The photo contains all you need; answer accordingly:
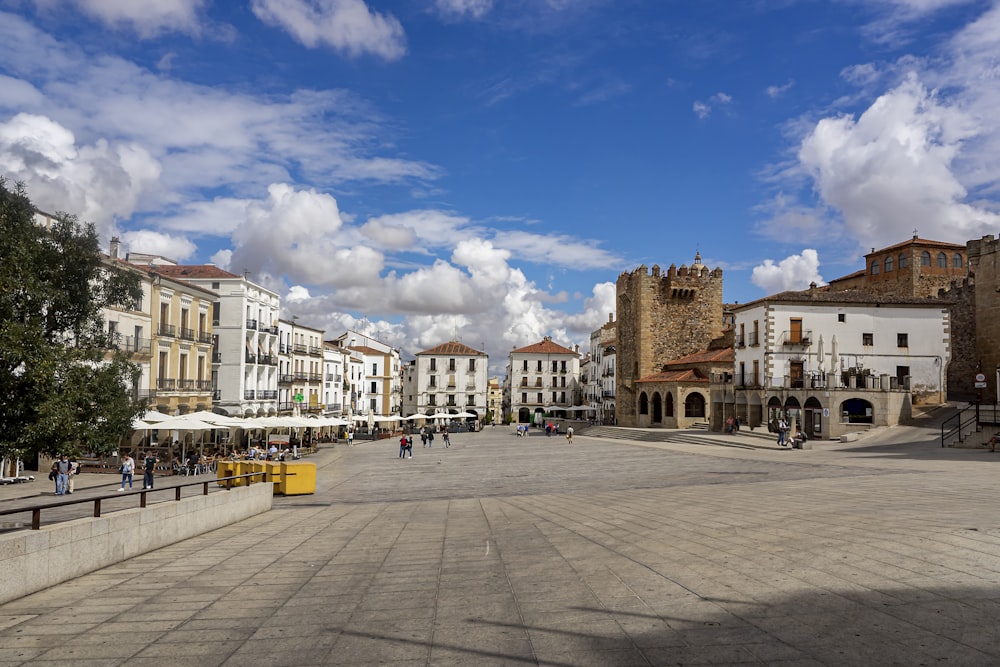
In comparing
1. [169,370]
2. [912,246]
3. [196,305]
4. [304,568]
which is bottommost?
[304,568]

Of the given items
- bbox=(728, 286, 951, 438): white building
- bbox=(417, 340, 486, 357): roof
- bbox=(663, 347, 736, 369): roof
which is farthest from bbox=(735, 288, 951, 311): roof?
bbox=(417, 340, 486, 357): roof

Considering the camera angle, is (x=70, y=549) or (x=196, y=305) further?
(x=196, y=305)

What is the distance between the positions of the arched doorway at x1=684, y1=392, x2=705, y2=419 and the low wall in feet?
152

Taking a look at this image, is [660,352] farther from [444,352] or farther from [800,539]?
[800,539]

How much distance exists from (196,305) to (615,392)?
4383 cm

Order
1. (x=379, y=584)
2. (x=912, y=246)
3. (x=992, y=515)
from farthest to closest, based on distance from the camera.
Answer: (x=912, y=246)
(x=992, y=515)
(x=379, y=584)

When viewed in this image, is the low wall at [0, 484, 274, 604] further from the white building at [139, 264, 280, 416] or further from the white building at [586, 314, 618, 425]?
the white building at [586, 314, 618, 425]

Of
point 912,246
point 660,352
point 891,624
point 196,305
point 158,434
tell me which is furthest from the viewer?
point 660,352

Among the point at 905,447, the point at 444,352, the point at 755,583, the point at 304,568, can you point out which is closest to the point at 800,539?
the point at 755,583

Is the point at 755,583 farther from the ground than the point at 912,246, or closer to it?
closer to it

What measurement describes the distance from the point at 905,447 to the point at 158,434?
38.5 metres

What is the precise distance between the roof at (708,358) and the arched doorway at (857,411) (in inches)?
→ 524

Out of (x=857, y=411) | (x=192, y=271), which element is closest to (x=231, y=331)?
(x=192, y=271)

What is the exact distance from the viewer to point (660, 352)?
215ft
